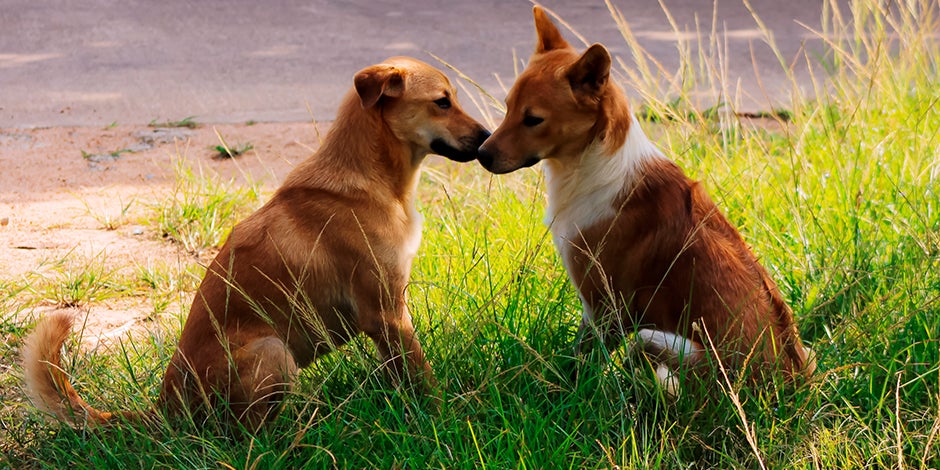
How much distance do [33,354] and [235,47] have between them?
5.57 m

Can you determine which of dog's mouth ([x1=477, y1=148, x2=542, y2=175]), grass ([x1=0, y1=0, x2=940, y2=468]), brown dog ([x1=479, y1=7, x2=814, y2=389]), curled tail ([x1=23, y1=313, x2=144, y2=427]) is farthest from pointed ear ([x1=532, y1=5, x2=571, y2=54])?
curled tail ([x1=23, y1=313, x2=144, y2=427])

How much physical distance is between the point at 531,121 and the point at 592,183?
31 centimetres

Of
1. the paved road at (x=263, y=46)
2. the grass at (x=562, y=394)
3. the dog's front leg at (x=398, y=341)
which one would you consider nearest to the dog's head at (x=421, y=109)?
the grass at (x=562, y=394)

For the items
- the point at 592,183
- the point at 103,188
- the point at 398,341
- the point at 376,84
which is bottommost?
the point at 103,188

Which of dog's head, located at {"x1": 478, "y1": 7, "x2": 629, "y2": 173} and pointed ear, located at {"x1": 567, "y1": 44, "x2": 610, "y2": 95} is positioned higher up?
pointed ear, located at {"x1": 567, "y1": 44, "x2": 610, "y2": 95}

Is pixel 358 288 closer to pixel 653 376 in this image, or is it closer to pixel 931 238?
pixel 653 376

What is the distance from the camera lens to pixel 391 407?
3189 millimetres

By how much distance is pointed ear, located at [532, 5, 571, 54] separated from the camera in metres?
3.95

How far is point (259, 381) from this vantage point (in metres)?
3.33

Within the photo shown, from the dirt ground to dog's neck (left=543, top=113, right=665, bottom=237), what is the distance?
65.5 inches

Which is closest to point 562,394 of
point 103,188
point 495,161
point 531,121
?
point 495,161

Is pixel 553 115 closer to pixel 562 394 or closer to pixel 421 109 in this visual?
pixel 421 109

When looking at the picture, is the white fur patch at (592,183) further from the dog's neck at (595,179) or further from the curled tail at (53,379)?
the curled tail at (53,379)

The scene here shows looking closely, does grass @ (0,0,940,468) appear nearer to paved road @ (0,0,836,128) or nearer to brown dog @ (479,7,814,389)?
brown dog @ (479,7,814,389)
